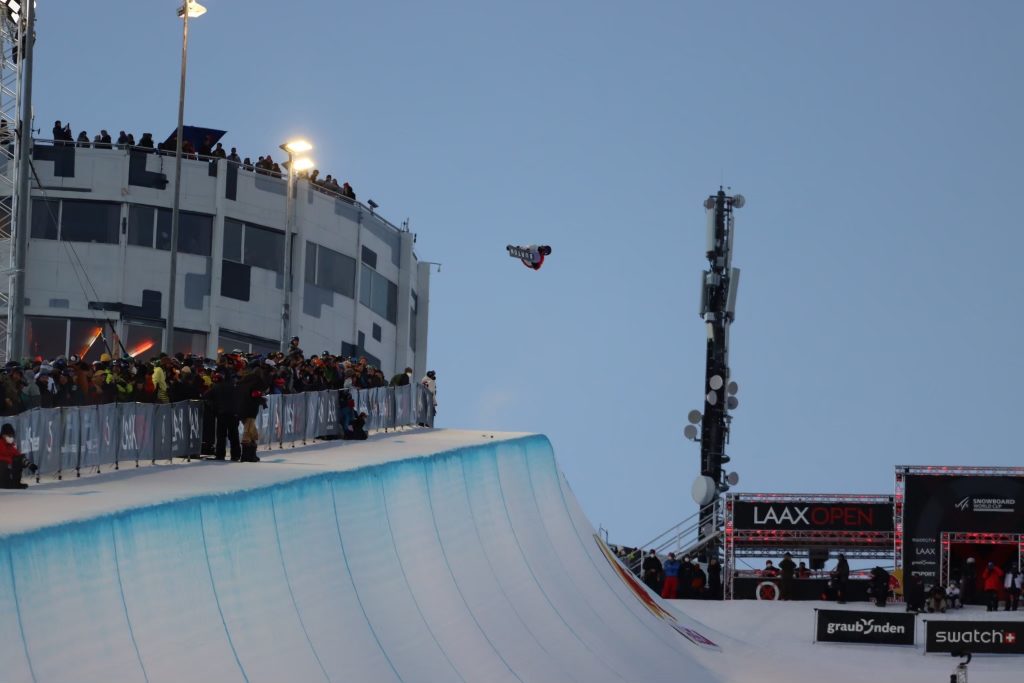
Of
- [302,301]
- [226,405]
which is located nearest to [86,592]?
[226,405]

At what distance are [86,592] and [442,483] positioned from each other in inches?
449

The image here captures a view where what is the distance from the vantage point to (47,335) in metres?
46.3

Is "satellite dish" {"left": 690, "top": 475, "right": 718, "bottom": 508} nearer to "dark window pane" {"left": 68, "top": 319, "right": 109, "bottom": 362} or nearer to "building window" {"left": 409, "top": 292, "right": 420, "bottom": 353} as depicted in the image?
"building window" {"left": 409, "top": 292, "right": 420, "bottom": 353}

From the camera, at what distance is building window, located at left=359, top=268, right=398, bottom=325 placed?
5462cm

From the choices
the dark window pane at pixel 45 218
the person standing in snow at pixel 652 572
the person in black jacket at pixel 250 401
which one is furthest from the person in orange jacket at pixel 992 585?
the dark window pane at pixel 45 218

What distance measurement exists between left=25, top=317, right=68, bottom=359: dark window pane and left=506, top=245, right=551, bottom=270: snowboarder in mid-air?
13.6 metres

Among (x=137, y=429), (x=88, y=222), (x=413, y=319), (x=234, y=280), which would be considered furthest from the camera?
(x=413, y=319)

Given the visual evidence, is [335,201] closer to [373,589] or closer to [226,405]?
→ [226,405]

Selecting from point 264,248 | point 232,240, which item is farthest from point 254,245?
point 232,240

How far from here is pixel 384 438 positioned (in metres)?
30.7

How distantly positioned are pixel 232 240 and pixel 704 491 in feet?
54.5

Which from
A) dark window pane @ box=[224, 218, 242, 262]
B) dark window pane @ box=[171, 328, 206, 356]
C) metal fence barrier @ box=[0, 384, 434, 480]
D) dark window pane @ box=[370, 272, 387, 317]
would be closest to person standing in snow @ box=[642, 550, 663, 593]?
dark window pane @ box=[171, 328, 206, 356]

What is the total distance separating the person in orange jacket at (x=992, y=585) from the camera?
4153cm

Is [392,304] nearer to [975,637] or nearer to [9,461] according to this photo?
[975,637]
